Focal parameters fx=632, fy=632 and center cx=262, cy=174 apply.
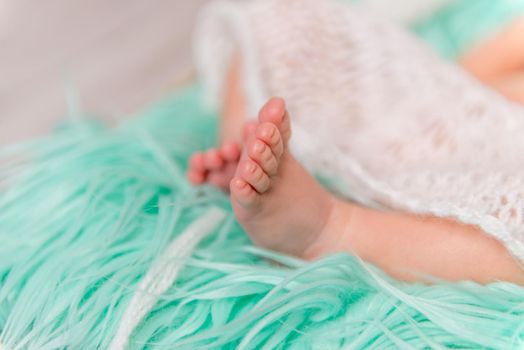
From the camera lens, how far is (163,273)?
0.58m

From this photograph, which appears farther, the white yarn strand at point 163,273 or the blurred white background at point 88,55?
the blurred white background at point 88,55

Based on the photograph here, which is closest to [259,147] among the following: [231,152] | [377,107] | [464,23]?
[231,152]

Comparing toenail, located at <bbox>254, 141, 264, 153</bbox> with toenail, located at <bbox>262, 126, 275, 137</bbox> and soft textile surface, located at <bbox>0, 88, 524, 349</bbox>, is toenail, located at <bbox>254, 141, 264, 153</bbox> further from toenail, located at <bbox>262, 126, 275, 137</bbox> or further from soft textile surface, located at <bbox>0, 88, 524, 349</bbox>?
soft textile surface, located at <bbox>0, 88, 524, 349</bbox>

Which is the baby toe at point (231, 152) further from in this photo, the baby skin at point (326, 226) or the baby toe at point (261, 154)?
the baby toe at point (261, 154)

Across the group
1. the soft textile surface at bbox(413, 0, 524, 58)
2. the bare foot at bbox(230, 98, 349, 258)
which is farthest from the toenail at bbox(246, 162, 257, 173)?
the soft textile surface at bbox(413, 0, 524, 58)

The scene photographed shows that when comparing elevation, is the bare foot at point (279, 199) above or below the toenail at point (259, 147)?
below

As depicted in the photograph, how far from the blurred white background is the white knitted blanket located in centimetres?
40

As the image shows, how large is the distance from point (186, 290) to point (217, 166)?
0.49 ft

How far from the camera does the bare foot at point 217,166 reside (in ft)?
2.16

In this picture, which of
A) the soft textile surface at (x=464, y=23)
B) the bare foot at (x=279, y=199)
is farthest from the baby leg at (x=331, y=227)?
the soft textile surface at (x=464, y=23)

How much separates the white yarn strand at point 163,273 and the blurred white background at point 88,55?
Result: 0.53 meters

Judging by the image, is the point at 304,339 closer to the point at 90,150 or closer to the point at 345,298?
the point at 345,298

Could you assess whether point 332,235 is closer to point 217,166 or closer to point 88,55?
point 217,166

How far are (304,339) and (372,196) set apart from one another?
0.65ft
